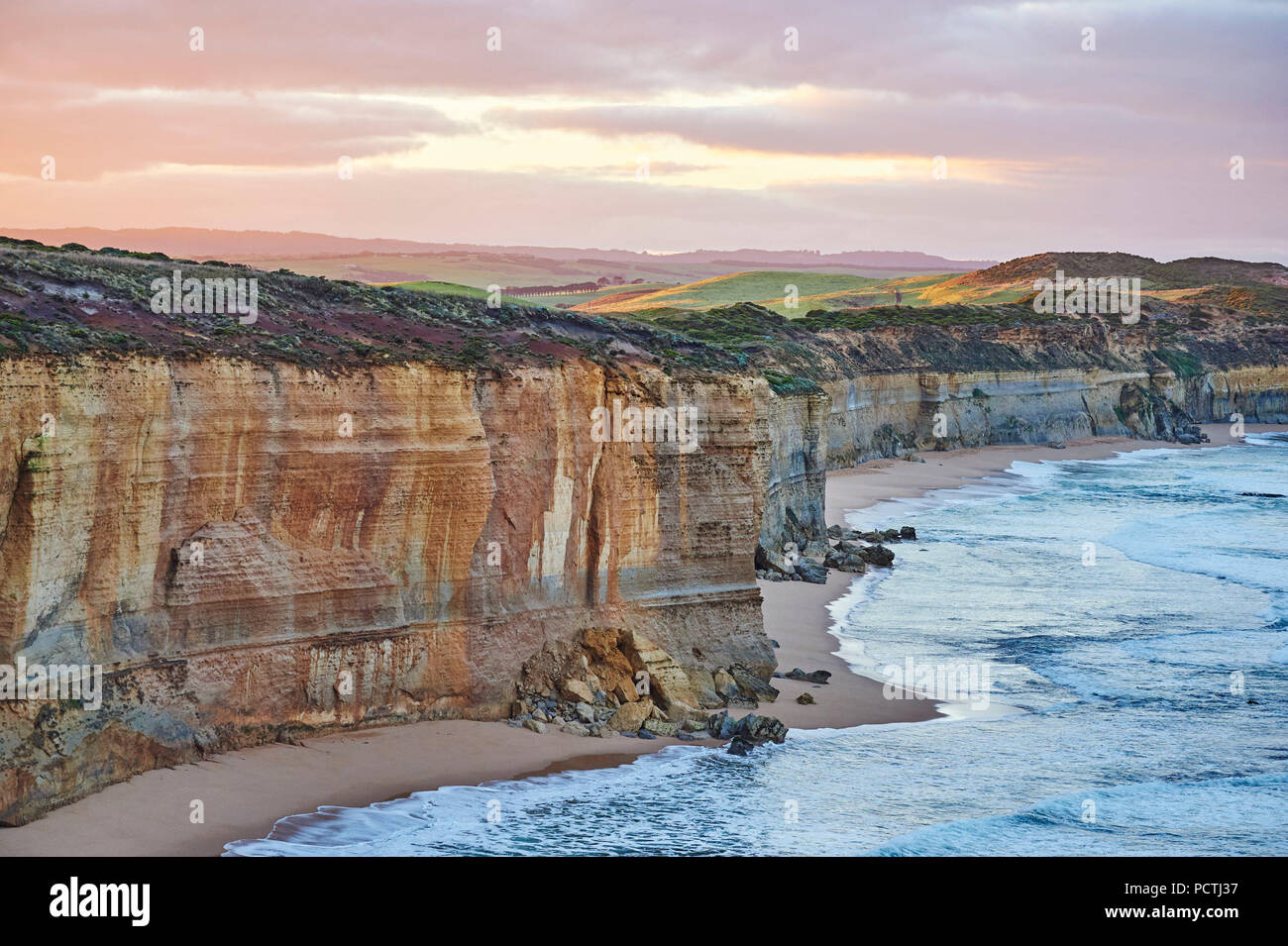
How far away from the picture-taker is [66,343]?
1653 cm

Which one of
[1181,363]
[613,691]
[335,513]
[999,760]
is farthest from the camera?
[1181,363]

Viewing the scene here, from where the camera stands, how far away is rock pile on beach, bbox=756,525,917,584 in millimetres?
32812

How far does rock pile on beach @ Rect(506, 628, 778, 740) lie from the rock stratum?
8 cm

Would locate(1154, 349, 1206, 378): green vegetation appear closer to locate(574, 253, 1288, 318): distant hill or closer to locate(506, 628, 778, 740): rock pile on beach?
locate(574, 253, 1288, 318): distant hill

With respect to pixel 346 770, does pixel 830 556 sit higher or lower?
higher

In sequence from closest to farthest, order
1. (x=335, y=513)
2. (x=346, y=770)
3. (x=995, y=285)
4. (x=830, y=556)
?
1. (x=346, y=770)
2. (x=335, y=513)
3. (x=830, y=556)
4. (x=995, y=285)

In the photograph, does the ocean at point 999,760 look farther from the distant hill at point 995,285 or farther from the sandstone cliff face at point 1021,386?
the distant hill at point 995,285

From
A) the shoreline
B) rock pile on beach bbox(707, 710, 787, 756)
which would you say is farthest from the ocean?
the shoreline

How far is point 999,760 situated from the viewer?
808 inches

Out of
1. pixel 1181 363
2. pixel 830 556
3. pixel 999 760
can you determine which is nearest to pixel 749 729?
pixel 999 760

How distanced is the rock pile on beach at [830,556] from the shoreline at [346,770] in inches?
215

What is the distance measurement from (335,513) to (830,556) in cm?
1836

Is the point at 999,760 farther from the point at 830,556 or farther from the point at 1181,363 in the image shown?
the point at 1181,363
